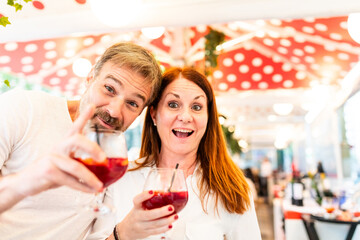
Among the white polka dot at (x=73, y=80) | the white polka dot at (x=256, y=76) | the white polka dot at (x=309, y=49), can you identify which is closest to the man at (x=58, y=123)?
the white polka dot at (x=309, y=49)

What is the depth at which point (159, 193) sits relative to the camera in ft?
3.26

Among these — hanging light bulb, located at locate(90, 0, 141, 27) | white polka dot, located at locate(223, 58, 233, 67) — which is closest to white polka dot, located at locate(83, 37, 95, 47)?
white polka dot, located at locate(223, 58, 233, 67)

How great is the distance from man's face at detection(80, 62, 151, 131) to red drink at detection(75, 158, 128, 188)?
0.46 m

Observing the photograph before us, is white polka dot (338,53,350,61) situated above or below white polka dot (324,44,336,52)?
below

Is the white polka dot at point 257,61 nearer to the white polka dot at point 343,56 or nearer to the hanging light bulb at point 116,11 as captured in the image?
the white polka dot at point 343,56

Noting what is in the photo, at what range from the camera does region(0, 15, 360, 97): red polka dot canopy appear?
333 centimetres

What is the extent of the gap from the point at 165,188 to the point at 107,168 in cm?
27

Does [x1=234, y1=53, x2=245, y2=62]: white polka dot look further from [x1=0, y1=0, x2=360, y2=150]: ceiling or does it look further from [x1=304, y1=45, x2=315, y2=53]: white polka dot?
[x1=304, y1=45, x2=315, y2=53]: white polka dot

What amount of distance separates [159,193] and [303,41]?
11.4 feet

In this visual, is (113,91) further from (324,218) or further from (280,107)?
(280,107)

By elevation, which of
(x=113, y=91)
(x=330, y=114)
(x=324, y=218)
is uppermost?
(x=113, y=91)

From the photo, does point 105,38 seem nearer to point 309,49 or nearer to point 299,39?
point 299,39

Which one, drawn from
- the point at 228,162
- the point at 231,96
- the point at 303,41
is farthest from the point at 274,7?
the point at 231,96

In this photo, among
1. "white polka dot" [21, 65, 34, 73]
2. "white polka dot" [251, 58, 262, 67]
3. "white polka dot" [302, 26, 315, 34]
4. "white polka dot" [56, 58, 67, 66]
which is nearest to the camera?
"white polka dot" [302, 26, 315, 34]
